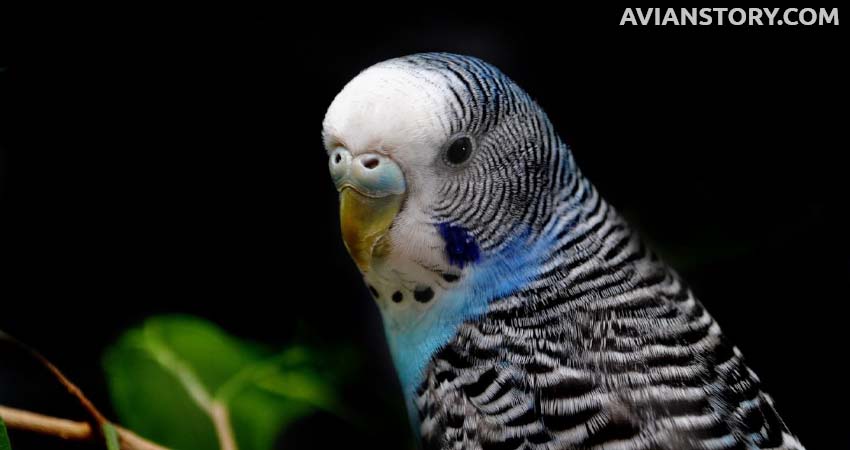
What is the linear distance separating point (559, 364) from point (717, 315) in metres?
0.55

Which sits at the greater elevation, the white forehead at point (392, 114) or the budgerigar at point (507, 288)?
the white forehead at point (392, 114)

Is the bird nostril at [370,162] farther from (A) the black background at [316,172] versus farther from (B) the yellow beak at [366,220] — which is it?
(A) the black background at [316,172]

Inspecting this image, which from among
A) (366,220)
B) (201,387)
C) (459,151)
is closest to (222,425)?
(201,387)

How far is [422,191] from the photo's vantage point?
73cm

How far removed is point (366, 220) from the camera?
29.0 inches

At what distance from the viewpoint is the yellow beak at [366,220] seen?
72cm

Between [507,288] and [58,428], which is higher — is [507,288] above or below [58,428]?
above

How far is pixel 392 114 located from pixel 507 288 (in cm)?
A: 23

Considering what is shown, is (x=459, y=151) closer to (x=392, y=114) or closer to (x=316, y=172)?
(x=392, y=114)

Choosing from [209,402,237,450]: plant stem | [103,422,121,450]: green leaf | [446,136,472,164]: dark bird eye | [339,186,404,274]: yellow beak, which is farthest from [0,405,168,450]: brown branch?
[446,136,472,164]: dark bird eye

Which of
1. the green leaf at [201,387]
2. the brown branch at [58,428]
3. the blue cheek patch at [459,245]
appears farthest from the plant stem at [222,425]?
the blue cheek patch at [459,245]

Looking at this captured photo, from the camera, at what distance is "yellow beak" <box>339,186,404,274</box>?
0.72 meters

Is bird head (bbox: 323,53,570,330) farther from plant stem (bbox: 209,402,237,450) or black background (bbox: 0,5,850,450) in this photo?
plant stem (bbox: 209,402,237,450)

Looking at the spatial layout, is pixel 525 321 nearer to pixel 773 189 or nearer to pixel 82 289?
pixel 773 189
